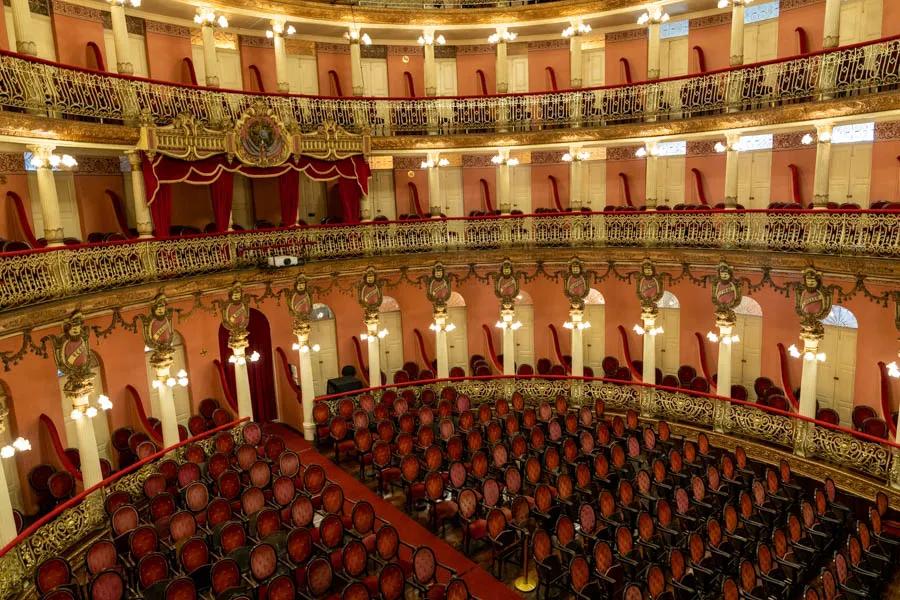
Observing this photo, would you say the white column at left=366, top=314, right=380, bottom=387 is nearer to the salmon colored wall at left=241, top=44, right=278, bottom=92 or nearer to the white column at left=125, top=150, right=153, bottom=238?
the white column at left=125, top=150, right=153, bottom=238

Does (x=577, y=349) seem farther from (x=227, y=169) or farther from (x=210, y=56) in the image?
(x=210, y=56)

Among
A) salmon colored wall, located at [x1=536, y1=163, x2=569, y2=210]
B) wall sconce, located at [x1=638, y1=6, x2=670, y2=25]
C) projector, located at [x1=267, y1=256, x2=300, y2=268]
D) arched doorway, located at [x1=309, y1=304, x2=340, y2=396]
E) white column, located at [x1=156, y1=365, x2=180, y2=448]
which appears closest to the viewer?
white column, located at [x1=156, y1=365, x2=180, y2=448]

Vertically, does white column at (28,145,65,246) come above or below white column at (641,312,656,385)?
above

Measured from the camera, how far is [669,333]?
2016 centimetres

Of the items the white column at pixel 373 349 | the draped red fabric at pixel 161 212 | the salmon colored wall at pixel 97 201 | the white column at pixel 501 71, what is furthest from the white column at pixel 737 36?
the salmon colored wall at pixel 97 201

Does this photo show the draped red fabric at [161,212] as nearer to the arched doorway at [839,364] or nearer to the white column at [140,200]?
the white column at [140,200]

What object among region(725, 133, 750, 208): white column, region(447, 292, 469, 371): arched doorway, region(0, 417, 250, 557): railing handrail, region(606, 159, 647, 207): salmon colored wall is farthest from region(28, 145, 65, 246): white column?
region(725, 133, 750, 208): white column

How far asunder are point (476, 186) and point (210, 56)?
9507 millimetres

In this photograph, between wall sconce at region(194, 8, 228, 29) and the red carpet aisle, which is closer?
the red carpet aisle

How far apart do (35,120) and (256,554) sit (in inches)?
360

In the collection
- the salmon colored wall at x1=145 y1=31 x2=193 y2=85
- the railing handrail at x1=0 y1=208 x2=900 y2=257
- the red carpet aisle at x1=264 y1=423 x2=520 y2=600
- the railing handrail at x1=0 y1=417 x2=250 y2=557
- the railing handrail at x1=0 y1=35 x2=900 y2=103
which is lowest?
the red carpet aisle at x1=264 y1=423 x2=520 y2=600

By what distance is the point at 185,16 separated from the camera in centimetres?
1727

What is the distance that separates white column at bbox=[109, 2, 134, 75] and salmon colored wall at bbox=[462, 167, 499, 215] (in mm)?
11029

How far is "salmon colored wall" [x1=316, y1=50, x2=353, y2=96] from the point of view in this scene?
20.4 metres
